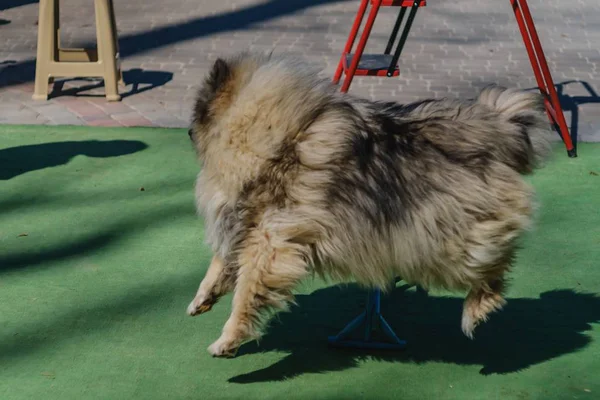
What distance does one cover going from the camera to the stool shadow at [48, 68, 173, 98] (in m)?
8.88

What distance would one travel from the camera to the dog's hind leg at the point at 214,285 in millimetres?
4166

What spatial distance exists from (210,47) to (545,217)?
541cm

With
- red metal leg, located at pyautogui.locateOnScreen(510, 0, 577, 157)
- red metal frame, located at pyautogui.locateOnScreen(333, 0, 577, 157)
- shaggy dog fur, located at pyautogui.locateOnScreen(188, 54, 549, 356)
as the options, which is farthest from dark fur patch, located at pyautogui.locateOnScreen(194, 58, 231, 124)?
red metal leg, located at pyautogui.locateOnScreen(510, 0, 577, 157)

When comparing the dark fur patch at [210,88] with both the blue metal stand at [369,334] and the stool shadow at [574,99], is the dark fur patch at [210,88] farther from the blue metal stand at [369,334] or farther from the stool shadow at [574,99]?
the stool shadow at [574,99]

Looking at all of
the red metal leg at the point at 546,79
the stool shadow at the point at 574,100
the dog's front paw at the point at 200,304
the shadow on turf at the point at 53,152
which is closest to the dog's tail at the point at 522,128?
→ the dog's front paw at the point at 200,304

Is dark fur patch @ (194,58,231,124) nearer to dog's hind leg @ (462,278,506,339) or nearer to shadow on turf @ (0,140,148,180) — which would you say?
dog's hind leg @ (462,278,506,339)

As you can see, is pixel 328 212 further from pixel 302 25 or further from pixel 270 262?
pixel 302 25

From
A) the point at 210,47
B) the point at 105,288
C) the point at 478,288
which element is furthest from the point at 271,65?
the point at 210,47

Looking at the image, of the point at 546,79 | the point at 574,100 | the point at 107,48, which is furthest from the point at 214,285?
the point at 574,100

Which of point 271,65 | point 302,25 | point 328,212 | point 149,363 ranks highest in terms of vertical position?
point 271,65

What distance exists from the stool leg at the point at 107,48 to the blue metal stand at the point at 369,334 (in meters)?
4.78

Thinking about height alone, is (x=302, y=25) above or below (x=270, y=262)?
below

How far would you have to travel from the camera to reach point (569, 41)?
1122 cm

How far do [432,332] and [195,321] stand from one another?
1176 millimetres
